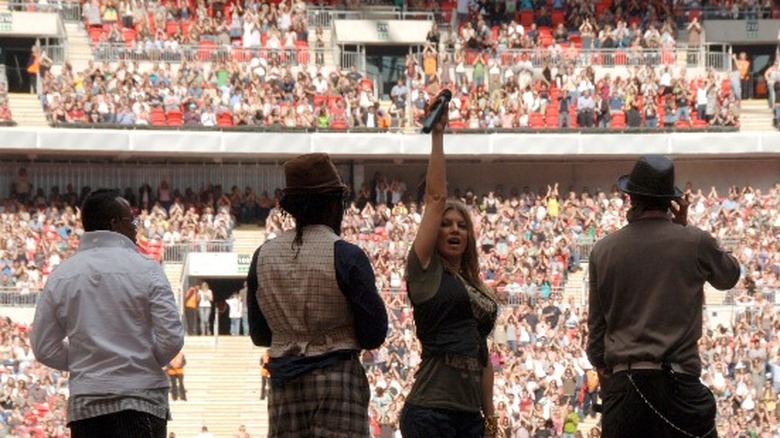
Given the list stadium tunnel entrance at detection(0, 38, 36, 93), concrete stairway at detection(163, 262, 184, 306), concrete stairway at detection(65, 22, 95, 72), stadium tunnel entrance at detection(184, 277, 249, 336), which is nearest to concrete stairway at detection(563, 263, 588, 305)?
stadium tunnel entrance at detection(184, 277, 249, 336)

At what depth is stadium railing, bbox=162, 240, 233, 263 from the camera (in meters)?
33.5

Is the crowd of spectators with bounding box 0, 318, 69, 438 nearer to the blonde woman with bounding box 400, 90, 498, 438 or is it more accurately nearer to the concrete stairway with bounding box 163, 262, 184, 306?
the concrete stairway with bounding box 163, 262, 184, 306

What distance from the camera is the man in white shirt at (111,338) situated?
7.57 m

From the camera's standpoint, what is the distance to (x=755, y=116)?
3988cm

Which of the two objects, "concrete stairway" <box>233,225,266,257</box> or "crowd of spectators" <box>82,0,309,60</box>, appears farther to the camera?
"crowd of spectators" <box>82,0,309,60</box>

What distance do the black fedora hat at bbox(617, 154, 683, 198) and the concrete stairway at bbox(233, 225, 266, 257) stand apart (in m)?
27.2

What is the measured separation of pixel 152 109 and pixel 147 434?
30.2 meters

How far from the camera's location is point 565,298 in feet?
105

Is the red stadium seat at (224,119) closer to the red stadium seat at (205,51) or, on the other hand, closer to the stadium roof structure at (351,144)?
the stadium roof structure at (351,144)

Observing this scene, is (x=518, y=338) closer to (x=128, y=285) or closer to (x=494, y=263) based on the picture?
(x=494, y=263)

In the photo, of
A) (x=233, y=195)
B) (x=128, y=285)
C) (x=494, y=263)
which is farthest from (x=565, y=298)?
(x=128, y=285)

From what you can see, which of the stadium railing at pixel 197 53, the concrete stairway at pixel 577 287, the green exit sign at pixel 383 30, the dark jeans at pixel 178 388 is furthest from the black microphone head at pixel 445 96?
the green exit sign at pixel 383 30

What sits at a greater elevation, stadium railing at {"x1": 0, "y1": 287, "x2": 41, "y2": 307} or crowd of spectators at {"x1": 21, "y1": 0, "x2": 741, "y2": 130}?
crowd of spectators at {"x1": 21, "y1": 0, "x2": 741, "y2": 130}

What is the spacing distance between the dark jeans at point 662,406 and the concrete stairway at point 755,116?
1278 inches
